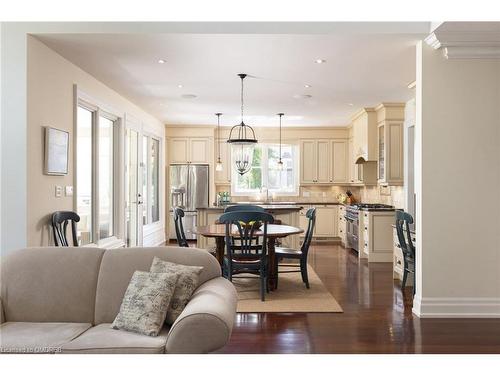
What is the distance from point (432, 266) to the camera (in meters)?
4.18

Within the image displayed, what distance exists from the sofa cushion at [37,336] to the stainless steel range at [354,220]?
18.5 feet

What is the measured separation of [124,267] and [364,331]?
2.05m

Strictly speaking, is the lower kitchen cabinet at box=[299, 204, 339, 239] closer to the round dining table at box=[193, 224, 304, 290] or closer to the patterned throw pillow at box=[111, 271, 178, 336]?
the round dining table at box=[193, 224, 304, 290]

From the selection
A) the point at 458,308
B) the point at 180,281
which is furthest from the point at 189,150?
the point at 180,281

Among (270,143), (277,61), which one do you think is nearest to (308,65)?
(277,61)

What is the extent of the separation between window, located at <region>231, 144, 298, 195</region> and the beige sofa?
7477 mm

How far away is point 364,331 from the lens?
367 centimetres

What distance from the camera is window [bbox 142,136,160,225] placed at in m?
8.41

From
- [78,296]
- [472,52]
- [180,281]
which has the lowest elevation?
[78,296]

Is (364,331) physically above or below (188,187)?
below

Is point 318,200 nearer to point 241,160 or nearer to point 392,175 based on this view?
point 392,175

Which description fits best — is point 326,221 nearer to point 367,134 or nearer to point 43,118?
point 367,134

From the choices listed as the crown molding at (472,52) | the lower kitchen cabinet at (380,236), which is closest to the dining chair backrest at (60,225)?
the crown molding at (472,52)

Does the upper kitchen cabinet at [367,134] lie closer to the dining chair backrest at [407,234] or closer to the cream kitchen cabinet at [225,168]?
the dining chair backrest at [407,234]
